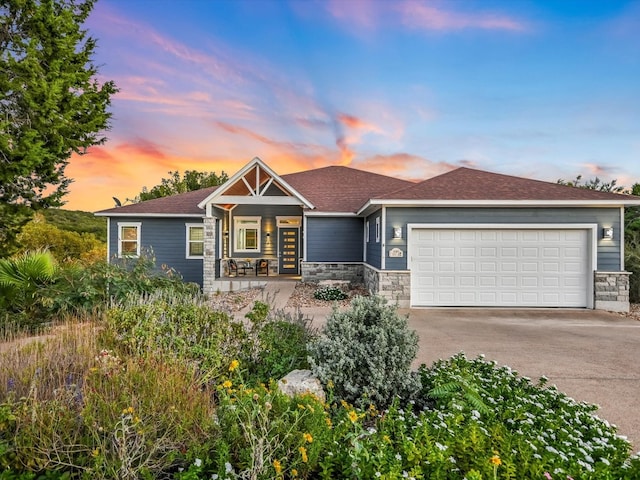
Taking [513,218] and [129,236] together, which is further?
[129,236]

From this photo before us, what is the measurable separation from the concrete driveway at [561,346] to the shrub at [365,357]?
1.78 m

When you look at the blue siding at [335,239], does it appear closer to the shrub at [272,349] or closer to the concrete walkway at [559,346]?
the concrete walkway at [559,346]

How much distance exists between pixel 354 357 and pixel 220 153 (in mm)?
13308

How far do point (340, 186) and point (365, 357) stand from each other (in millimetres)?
13582

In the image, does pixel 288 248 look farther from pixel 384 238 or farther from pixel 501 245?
pixel 501 245

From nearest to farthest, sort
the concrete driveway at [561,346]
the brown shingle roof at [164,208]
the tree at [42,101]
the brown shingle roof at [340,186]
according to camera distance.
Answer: the concrete driveway at [561,346], the tree at [42,101], the brown shingle roof at [164,208], the brown shingle roof at [340,186]

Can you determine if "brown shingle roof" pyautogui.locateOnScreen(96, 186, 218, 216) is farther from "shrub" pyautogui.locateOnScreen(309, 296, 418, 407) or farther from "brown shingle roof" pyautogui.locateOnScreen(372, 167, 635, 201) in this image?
"shrub" pyautogui.locateOnScreen(309, 296, 418, 407)

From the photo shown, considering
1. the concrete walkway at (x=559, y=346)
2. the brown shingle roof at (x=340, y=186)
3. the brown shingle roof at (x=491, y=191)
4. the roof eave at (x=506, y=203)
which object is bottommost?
the concrete walkway at (x=559, y=346)

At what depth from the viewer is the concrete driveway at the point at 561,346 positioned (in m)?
3.94

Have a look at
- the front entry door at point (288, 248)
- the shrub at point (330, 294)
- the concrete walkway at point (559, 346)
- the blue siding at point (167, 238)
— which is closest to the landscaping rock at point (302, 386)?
the concrete walkway at point (559, 346)

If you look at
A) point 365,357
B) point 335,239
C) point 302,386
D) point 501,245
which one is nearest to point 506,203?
point 501,245

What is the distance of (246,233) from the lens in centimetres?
1622

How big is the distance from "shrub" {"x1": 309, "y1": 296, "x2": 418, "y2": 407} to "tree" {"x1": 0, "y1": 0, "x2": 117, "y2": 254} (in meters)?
9.74

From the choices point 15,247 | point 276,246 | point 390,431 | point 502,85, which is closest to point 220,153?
point 276,246
